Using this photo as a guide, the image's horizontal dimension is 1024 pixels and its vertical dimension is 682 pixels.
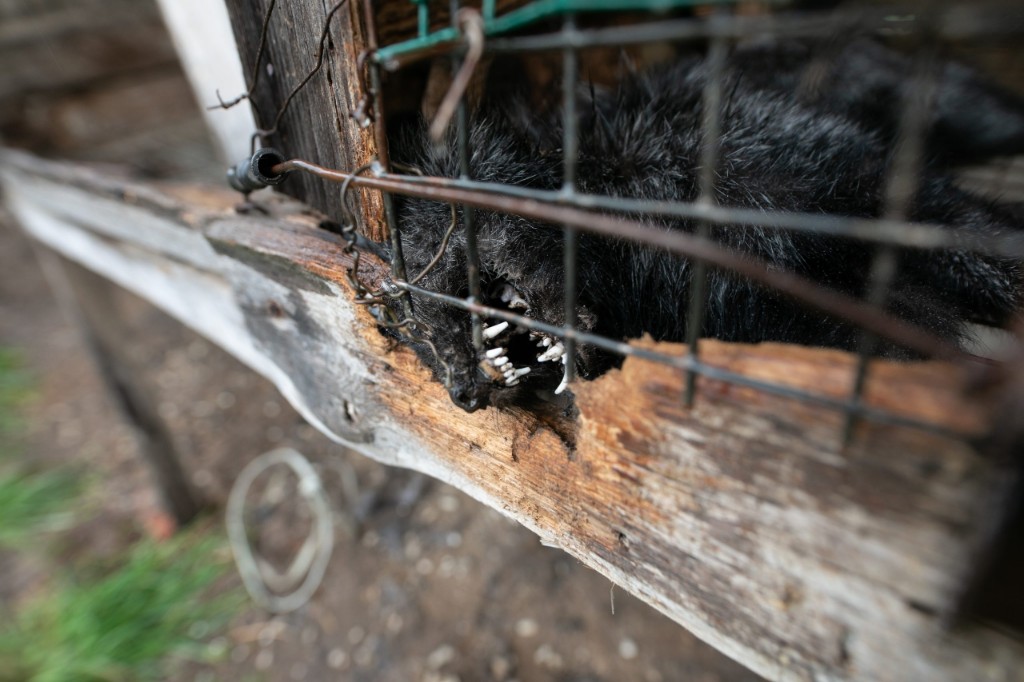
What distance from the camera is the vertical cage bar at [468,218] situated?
47 centimetres

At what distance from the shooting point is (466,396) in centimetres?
61

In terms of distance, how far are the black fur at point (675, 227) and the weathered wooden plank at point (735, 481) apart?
3.7 inches

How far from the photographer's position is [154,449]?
2.62m

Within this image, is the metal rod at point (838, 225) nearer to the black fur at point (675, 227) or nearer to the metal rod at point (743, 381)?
the metal rod at point (743, 381)

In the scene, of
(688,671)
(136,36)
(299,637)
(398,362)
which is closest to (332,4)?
(398,362)

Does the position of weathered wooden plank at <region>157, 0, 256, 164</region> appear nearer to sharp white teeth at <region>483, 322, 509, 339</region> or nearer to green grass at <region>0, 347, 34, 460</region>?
sharp white teeth at <region>483, 322, 509, 339</region>

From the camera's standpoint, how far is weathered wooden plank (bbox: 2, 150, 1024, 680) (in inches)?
13.7

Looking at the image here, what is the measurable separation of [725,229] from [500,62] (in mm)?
661

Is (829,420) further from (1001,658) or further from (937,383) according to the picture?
(1001,658)

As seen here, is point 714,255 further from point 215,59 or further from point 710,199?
point 215,59

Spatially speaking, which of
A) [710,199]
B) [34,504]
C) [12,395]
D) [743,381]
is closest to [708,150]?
[710,199]

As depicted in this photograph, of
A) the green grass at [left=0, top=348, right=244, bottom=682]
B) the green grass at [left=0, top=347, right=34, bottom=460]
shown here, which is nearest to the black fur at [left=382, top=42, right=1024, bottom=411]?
the green grass at [left=0, top=348, right=244, bottom=682]

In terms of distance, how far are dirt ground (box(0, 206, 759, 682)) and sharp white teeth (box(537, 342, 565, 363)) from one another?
2.37 ft

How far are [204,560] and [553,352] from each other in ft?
7.98
